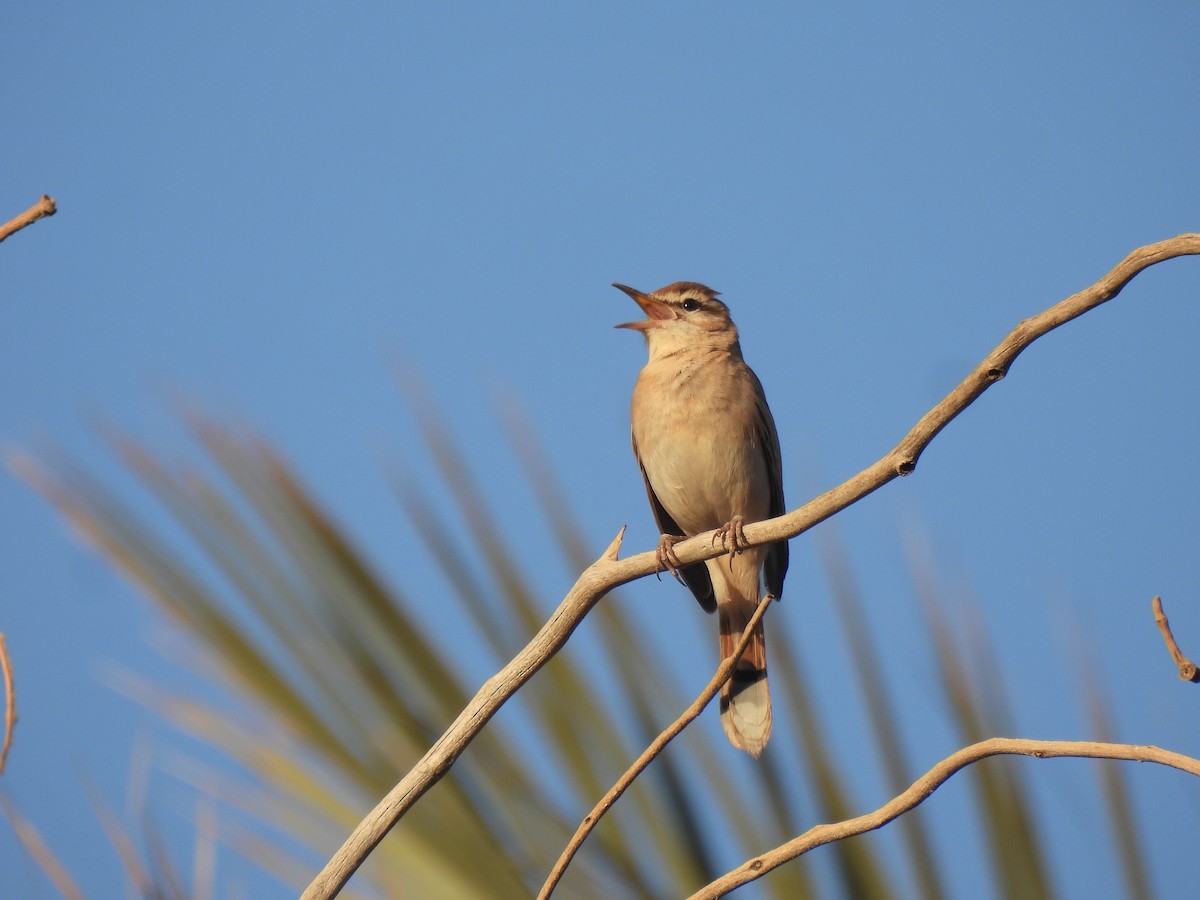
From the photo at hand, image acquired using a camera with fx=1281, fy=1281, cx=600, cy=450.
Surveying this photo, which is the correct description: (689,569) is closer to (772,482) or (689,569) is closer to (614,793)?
(772,482)

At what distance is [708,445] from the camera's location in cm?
553

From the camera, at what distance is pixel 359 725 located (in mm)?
3234

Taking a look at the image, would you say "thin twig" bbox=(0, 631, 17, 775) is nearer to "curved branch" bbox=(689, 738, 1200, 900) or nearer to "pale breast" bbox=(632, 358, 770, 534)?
"curved branch" bbox=(689, 738, 1200, 900)

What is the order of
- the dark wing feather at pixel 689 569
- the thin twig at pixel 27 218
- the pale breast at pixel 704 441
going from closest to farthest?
the thin twig at pixel 27 218 < the pale breast at pixel 704 441 < the dark wing feather at pixel 689 569

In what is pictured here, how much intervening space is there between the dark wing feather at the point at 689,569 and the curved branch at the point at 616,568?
9.80ft

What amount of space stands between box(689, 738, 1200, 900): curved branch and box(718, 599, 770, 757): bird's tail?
1.41 meters

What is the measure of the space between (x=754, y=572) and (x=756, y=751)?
2200 millimetres

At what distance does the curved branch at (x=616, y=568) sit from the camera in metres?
2.17

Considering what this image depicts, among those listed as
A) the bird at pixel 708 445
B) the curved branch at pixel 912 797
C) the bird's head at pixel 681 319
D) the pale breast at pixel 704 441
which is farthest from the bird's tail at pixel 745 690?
the curved branch at pixel 912 797

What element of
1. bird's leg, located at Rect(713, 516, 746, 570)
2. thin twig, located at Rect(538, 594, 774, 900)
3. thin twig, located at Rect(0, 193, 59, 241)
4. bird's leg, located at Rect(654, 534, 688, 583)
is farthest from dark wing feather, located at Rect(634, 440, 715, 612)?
thin twig, located at Rect(0, 193, 59, 241)

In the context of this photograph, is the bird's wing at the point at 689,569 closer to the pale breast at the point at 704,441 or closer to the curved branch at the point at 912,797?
the pale breast at the point at 704,441

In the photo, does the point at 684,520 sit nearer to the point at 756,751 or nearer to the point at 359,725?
the point at 756,751

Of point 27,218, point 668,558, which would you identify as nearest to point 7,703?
point 27,218

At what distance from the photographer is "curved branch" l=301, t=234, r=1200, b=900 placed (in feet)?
7.11
